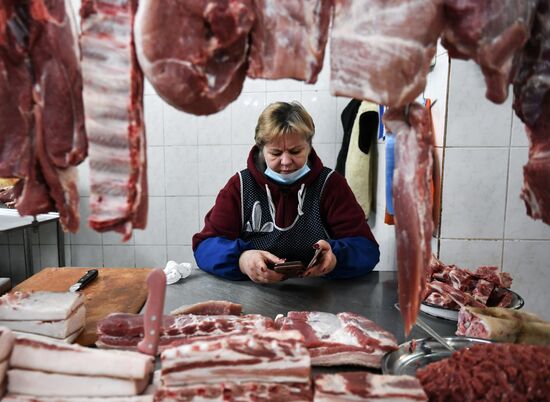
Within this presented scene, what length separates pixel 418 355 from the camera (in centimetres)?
138

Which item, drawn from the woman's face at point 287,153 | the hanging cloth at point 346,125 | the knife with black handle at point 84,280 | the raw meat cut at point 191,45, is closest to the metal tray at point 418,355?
the raw meat cut at point 191,45

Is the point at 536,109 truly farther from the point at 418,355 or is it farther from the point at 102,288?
the point at 102,288

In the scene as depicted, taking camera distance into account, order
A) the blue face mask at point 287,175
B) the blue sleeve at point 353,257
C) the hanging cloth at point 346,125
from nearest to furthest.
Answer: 1. the blue sleeve at point 353,257
2. the blue face mask at point 287,175
3. the hanging cloth at point 346,125

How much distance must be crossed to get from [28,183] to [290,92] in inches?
140

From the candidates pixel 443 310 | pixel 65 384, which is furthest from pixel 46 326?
pixel 443 310

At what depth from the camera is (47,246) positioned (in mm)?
4754

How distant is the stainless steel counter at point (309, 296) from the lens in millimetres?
1859

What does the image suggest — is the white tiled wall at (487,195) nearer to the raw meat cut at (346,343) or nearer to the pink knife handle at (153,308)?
the raw meat cut at (346,343)

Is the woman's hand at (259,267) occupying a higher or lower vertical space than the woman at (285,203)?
lower

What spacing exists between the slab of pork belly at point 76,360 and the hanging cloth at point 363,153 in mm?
3052

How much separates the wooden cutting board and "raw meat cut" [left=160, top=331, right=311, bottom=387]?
66 cm

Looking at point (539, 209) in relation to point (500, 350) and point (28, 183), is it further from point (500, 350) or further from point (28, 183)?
point (28, 183)

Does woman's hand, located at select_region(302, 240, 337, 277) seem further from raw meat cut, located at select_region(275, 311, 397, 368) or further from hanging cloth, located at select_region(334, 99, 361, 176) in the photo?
hanging cloth, located at select_region(334, 99, 361, 176)

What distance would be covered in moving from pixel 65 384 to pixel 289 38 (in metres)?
1.03
